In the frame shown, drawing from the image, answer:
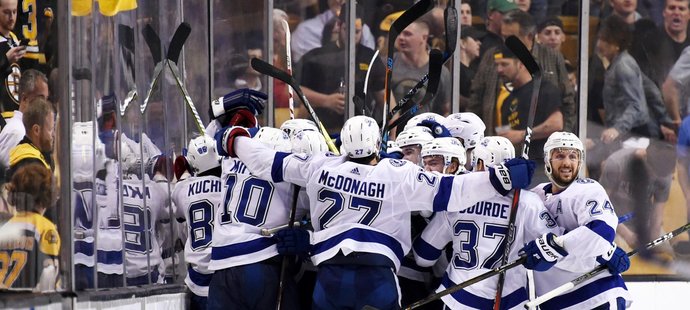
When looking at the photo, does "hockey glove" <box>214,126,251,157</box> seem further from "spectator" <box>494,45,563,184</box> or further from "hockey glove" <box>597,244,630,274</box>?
"spectator" <box>494,45,563,184</box>

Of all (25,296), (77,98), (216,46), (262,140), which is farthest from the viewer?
(216,46)

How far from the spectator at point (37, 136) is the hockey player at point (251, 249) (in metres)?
1.04

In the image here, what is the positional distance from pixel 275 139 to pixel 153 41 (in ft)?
3.72

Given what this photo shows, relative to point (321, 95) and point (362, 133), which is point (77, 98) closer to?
point (362, 133)

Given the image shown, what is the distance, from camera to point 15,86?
4.59m

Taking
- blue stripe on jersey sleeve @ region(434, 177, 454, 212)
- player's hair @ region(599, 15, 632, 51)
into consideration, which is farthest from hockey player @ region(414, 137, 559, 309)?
player's hair @ region(599, 15, 632, 51)

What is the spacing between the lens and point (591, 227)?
5.07 metres

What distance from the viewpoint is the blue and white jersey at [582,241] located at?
5.05 metres

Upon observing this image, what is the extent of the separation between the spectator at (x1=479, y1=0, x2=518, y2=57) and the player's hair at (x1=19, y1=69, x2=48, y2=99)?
4.70 meters

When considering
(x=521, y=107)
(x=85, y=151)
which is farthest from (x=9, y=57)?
(x=521, y=107)

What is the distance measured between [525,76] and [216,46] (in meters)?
1.93

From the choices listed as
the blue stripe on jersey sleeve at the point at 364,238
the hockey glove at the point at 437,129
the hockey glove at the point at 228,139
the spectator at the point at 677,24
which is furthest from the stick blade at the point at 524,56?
the spectator at the point at 677,24

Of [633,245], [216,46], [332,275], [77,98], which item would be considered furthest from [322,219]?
[633,245]

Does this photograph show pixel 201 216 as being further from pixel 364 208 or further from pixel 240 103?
pixel 364 208
